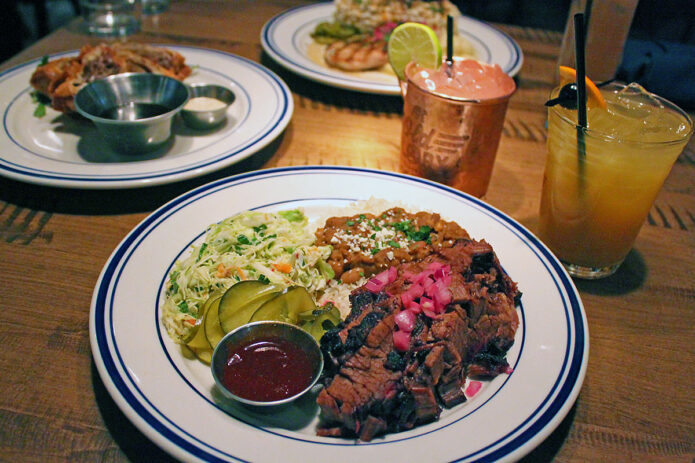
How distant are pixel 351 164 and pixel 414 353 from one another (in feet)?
5.79

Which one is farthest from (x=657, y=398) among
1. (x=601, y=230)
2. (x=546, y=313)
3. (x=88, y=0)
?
(x=88, y=0)

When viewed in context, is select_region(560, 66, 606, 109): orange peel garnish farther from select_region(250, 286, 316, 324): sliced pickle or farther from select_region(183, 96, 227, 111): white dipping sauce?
select_region(183, 96, 227, 111): white dipping sauce

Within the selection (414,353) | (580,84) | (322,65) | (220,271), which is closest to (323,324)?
(414,353)

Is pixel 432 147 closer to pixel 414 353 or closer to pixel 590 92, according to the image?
pixel 590 92

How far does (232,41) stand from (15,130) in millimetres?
2344

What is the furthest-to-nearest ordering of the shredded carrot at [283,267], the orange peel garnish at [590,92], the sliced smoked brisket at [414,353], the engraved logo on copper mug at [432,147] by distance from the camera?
the engraved logo on copper mug at [432,147]
the shredded carrot at [283,267]
the orange peel garnish at [590,92]
the sliced smoked brisket at [414,353]

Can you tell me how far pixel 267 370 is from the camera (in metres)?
1.86

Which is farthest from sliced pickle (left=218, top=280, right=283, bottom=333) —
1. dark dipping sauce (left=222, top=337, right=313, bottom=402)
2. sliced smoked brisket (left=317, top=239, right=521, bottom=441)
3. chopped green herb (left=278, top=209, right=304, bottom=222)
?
chopped green herb (left=278, top=209, right=304, bottom=222)

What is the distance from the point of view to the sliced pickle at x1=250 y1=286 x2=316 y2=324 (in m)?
2.08

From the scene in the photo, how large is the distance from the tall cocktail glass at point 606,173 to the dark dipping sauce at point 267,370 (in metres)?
1.46

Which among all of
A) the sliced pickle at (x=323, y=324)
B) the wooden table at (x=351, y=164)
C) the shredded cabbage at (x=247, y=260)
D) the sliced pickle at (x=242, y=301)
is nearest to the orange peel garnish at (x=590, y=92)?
the wooden table at (x=351, y=164)

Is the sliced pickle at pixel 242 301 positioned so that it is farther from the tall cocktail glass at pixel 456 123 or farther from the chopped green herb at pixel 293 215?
the tall cocktail glass at pixel 456 123

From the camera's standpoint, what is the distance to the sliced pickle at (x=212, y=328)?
2.01 meters

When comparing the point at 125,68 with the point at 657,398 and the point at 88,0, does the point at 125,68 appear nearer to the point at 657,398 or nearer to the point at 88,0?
the point at 88,0
